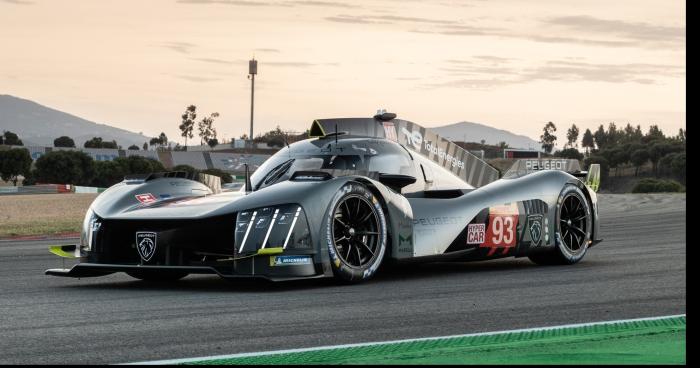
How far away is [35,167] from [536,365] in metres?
84.0

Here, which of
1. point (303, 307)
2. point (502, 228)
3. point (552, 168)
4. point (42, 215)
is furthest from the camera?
point (42, 215)

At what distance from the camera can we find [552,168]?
12617mm

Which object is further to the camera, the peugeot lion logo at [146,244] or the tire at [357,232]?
the tire at [357,232]

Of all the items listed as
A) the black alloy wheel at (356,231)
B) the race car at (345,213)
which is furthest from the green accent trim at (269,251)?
the black alloy wheel at (356,231)

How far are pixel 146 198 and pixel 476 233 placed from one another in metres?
3.15

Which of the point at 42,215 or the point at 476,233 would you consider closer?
the point at 476,233

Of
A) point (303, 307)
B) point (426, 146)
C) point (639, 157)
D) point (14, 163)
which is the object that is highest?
point (639, 157)

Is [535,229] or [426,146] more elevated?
[426,146]

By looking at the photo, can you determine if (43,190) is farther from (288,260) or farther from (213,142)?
(213,142)

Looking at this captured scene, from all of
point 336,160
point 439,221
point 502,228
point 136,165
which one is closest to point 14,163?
point 136,165

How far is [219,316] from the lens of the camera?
7562 mm

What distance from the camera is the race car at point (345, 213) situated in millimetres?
9297

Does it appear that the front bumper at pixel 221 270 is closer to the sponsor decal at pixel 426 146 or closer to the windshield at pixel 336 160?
the windshield at pixel 336 160

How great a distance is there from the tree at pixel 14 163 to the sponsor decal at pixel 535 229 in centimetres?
7625
